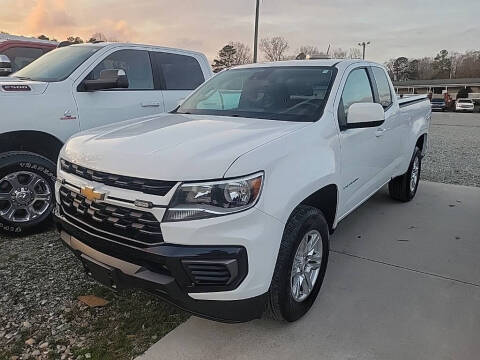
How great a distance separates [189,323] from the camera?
114 inches

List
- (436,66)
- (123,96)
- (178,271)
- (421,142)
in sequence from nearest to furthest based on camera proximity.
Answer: (178,271) < (123,96) < (421,142) < (436,66)

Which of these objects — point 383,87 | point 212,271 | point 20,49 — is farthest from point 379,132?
point 20,49

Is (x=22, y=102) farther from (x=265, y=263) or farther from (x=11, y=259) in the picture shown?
(x=265, y=263)

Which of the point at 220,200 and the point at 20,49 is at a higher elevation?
the point at 20,49

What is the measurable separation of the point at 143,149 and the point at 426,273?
2.70 meters

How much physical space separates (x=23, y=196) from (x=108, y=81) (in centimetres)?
145

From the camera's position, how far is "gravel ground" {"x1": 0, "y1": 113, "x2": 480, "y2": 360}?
8.57 ft

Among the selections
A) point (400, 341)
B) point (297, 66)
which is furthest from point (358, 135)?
point (400, 341)

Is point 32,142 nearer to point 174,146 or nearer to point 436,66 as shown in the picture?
point 174,146

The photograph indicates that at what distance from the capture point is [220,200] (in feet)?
7.37

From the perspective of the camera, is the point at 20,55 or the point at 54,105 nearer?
the point at 54,105

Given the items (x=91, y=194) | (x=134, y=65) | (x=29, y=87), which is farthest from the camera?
(x=134, y=65)

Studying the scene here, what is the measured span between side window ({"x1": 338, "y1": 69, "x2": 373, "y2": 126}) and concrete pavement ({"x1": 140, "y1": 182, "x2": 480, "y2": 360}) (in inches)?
54.6

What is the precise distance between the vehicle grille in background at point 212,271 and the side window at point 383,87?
308 cm
